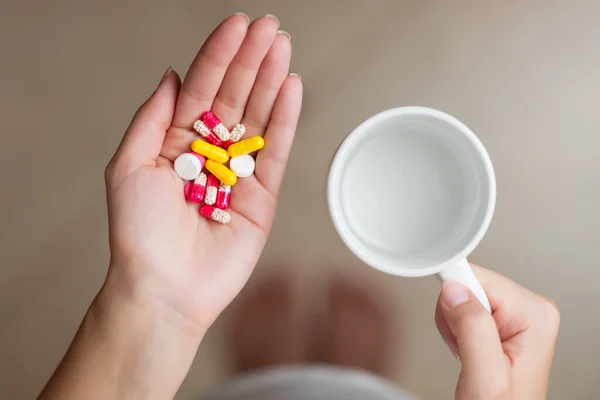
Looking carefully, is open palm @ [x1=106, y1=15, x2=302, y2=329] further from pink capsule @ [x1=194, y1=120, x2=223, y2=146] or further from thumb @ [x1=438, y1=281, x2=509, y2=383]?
thumb @ [x1=438, y1=281, x2=509, y2=383]

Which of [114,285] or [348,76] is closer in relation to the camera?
[114,285]

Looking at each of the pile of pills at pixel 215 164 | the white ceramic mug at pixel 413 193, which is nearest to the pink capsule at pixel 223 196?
the pile of pills at pixel 215 164

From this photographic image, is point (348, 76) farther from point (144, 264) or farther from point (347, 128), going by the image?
point (144, 264)

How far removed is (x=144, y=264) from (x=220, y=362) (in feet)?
2.09

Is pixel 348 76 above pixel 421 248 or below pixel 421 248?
above

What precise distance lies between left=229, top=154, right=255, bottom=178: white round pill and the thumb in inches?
17.1

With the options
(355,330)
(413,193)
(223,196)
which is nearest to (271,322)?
(355,330)

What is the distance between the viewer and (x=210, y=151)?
3.45 ft

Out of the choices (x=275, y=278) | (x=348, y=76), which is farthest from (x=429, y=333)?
(x=348, y=76)

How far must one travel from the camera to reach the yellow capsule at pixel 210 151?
1038mm

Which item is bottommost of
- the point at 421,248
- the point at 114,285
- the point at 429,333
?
the point at 429,333

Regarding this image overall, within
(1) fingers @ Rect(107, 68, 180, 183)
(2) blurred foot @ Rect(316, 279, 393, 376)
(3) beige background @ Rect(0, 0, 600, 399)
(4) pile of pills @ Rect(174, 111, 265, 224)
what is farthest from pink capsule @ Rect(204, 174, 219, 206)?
(2) blurred foot @ Rect(316, 279, 393, 376)

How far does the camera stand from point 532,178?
147 centimetres

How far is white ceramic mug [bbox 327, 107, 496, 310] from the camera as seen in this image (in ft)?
2.82
